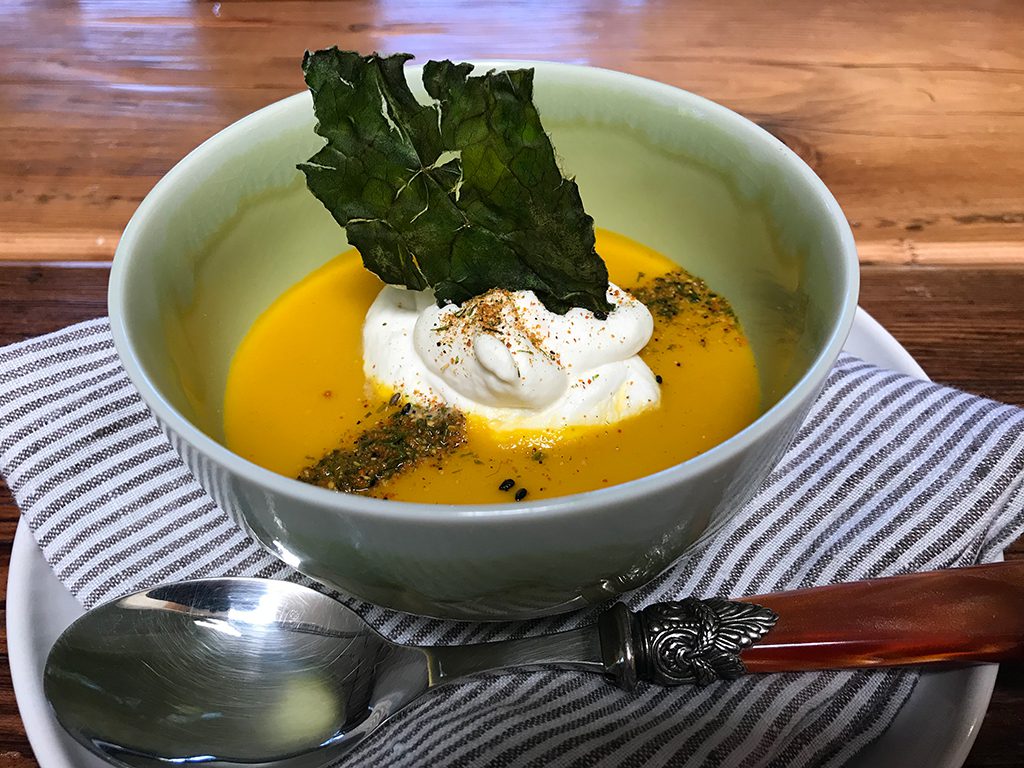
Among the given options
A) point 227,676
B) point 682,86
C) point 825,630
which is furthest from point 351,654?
point 682,86

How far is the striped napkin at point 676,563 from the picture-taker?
2.94 ft

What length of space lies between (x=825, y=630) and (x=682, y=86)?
1658mm

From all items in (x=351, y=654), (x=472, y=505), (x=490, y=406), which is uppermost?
(x=472, y=505)

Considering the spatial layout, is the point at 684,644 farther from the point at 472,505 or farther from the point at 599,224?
the point at 599,224

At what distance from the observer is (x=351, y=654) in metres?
0.96

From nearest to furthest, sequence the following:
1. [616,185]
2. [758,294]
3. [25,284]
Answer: [758,294] → [616,185] → [25,284]

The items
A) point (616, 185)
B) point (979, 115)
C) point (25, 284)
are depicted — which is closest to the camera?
point (616, 185)

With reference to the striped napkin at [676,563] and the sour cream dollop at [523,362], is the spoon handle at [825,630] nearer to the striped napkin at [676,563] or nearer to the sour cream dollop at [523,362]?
the striped napkin at [676,563]

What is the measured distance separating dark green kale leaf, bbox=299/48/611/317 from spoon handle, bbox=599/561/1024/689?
43 centimetres

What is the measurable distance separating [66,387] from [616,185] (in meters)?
0.83

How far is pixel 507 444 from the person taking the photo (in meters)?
1.10

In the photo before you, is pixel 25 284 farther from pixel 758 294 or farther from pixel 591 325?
pixel 758 294

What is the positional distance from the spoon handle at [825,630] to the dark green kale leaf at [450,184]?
43 centimetres

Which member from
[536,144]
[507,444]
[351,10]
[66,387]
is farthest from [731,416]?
[351,10]
